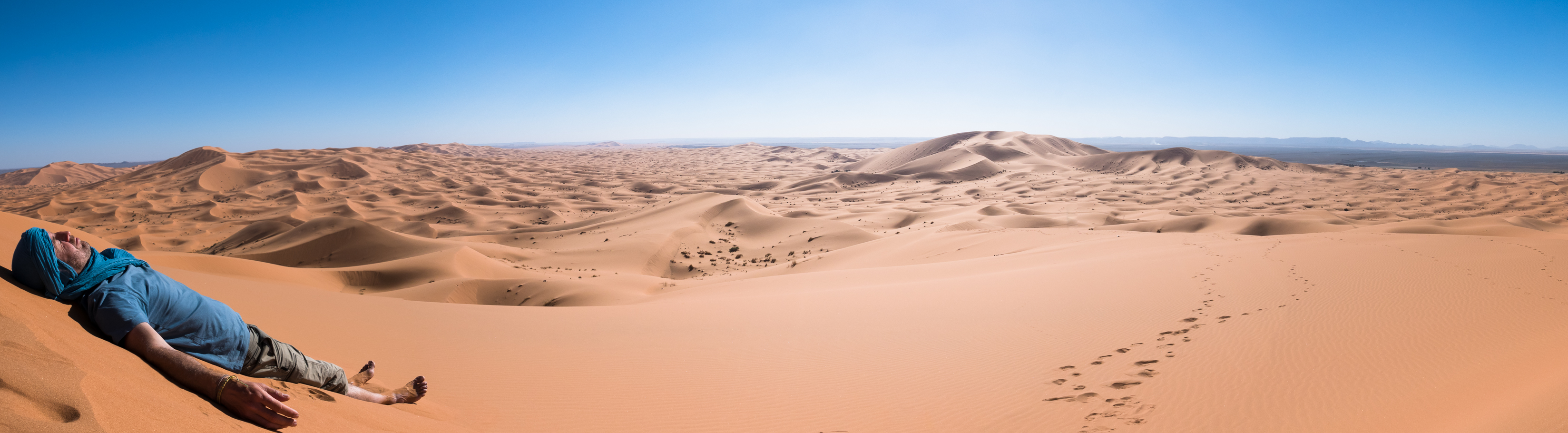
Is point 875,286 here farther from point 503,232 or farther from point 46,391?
point 503,232

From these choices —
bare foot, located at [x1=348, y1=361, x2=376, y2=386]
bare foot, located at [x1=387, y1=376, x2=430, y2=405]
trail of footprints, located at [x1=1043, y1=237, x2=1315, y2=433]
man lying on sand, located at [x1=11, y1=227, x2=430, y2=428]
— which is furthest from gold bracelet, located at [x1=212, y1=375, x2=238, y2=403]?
trail of footprints, located at [x1=1043, y1=237, x2=1315, y2=433]

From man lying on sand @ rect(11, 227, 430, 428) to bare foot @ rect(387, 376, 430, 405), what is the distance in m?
0.74

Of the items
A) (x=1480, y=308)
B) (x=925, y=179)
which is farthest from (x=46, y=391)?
(x=925, y=179)

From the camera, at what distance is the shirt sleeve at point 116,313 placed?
92.9 inches

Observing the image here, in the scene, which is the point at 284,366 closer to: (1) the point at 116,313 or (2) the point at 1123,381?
(1) the point at 116,313

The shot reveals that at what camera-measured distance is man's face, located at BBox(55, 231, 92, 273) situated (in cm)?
242

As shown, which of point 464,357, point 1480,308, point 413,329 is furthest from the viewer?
point 1480,308

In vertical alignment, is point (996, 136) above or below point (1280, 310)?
above

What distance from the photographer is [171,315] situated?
262 centimetres

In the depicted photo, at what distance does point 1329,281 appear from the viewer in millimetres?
7746

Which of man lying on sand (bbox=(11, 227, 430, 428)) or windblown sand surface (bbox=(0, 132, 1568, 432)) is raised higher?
man lying on sand (bbox=(11, 227, 430, 428))

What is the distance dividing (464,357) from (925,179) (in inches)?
1607

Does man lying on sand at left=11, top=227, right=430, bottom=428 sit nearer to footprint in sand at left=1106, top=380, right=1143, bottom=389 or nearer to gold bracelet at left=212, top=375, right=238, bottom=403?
gold bracelet at left=212, top=375, right=238, bottom=403

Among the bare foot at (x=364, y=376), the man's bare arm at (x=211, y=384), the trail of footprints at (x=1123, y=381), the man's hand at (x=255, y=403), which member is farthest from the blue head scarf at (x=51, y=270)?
the trail of footprints at (x=1123, y=381)
